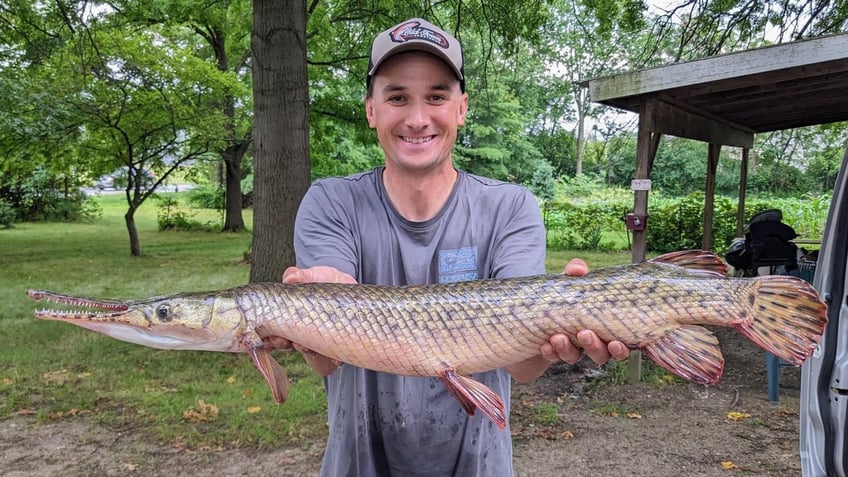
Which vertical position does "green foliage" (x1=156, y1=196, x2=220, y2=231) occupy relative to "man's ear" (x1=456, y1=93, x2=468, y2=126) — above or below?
below

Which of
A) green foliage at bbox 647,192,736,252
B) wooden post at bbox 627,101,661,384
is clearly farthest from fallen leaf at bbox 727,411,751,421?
green foliage at bbox 647,192,736,252

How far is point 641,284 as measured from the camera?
229cm

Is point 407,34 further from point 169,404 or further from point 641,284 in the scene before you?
point 169,404

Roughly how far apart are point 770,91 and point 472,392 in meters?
7.98

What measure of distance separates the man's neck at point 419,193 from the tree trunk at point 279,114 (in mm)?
5520

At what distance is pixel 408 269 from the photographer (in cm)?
245

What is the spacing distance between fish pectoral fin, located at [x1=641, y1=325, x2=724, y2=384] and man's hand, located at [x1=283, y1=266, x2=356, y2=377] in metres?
Answer: 1.23

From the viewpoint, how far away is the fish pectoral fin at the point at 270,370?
2.30 meters

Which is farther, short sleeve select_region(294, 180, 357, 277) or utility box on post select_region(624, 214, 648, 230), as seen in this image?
utility box on post select_region(624, 214, 648, 230)

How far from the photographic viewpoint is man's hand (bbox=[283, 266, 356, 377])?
7.71 feet

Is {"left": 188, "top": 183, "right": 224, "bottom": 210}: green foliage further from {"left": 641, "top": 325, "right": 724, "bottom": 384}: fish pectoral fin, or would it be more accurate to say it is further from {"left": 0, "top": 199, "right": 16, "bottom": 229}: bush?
{"left": 641, "top": 325, "right": 724, "bottom": 384}: fish pectoral fin

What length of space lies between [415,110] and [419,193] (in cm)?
34

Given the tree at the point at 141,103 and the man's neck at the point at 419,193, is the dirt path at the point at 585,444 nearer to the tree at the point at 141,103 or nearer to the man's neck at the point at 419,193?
the man's neck at the point at 419,193

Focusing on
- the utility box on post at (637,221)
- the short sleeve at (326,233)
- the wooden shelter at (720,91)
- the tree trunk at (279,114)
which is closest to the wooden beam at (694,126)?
the wooden shelter at (720,91)
